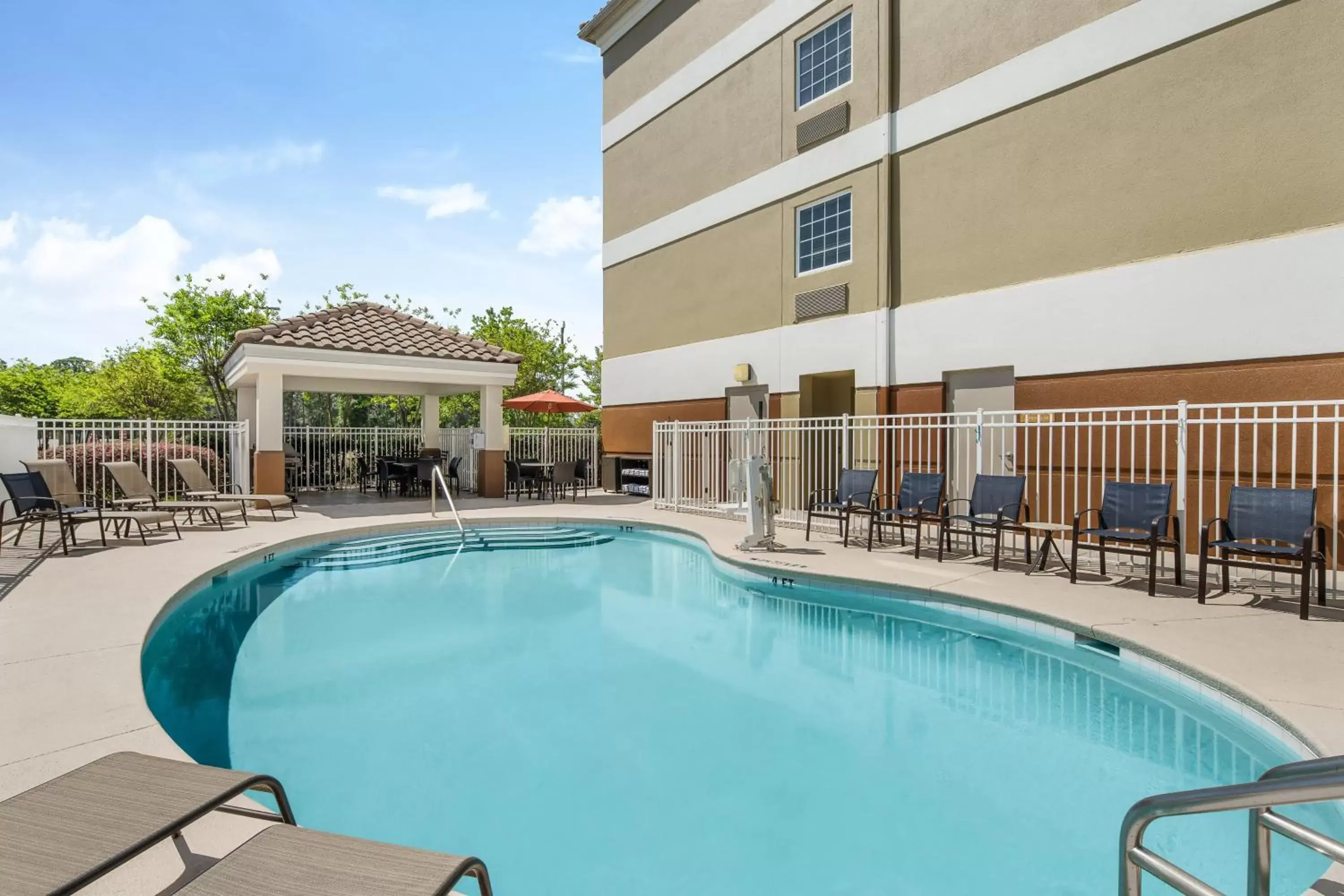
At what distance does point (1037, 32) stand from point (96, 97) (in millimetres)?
16990

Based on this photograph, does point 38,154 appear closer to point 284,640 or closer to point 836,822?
point 284,640

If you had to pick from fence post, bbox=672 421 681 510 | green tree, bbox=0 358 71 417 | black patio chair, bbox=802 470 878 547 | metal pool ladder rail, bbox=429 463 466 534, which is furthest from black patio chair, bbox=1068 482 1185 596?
green tree, bbox=0 358 71 417

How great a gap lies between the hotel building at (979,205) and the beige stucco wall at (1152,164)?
0.02m

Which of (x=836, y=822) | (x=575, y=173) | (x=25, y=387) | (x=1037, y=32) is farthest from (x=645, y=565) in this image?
(x=25, y=387)

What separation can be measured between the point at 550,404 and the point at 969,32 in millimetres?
11524

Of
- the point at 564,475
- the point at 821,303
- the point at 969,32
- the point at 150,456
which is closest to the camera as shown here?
the point at 969,32

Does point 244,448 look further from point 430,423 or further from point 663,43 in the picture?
point 663,43

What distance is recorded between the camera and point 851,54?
1200 centimetres

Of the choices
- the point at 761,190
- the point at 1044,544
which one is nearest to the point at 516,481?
the point at 761,190

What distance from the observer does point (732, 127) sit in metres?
14.5

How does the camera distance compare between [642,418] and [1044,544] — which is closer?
[1044,544]

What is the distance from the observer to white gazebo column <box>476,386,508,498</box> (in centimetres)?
1625

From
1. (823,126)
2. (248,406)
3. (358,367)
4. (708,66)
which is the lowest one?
(248,406)

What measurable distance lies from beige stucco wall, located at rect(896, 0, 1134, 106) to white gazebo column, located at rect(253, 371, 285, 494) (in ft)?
41.2
